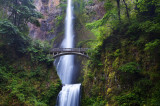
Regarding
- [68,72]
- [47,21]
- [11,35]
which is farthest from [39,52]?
[47,21]

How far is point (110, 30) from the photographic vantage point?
13.3 metres

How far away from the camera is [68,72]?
27219mm

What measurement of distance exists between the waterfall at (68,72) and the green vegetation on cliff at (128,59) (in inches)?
117

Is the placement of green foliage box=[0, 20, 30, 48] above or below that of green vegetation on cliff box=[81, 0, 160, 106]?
above

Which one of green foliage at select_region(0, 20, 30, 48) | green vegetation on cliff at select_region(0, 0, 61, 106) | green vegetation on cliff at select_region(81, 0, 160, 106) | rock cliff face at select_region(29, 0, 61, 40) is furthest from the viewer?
rock cliff face at select_region(29, 0, 61, 40)

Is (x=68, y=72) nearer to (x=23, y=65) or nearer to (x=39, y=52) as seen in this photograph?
(x=39, y=52)

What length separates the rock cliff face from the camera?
3994cm

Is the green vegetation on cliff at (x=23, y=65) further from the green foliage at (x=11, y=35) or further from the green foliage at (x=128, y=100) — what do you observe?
the green foliage at (x=128, y=100)

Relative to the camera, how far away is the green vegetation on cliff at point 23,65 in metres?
14.1

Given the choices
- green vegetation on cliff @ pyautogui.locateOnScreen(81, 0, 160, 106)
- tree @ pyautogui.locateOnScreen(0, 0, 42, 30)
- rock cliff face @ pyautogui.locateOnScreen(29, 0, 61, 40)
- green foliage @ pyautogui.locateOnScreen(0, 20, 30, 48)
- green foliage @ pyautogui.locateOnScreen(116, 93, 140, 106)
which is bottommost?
green foliage @ pyautogui.locateOnScreen(116, 93, 140, 106)

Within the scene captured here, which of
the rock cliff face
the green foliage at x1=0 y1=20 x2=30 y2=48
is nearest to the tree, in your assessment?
the green foliage at x1=0 y1=20 x2=30 y2=48

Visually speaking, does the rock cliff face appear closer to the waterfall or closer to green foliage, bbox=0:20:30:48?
the waterfall

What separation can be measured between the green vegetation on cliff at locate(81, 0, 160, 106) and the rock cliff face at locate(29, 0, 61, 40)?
2665 cm

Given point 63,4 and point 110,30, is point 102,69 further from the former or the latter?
point 63,4
